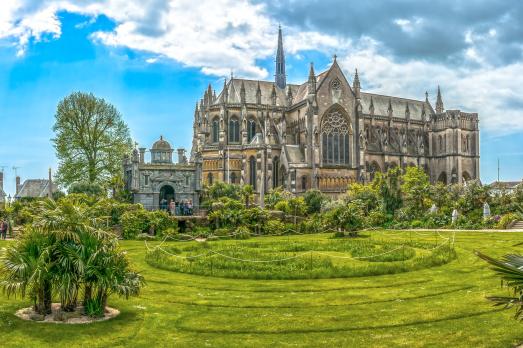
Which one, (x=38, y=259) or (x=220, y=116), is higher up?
(x=220, y=116)

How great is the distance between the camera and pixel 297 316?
1194cm

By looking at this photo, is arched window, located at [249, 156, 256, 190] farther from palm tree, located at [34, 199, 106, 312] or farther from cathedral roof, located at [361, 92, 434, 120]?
palm tree, located at [34, 199, 106, 312]

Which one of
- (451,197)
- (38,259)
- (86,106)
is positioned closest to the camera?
(38,259)

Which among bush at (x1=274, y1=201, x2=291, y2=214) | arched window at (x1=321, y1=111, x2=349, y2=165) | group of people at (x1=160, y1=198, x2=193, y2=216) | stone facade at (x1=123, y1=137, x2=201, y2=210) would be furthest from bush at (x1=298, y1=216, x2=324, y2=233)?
arched window at (x1=321, y1=111, x2=349, y2=165)

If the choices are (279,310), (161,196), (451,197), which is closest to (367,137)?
(451,197)

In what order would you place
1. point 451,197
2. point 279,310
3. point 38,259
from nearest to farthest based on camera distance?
1. point 38,259
2. point 279,310
3. point 451,197

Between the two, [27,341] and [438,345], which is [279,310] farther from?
[27,341]

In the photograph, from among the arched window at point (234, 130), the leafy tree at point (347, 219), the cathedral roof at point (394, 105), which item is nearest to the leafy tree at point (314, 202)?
the leafy tree at point (347, 219)

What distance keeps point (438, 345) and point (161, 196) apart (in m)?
41.5

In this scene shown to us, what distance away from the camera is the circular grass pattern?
1750 centimetres

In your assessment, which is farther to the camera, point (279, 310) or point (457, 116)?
point (457, 116)

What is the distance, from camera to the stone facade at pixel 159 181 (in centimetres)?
4778

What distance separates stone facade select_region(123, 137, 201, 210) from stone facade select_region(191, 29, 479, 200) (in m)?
14.9

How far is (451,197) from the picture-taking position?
45.9 m
